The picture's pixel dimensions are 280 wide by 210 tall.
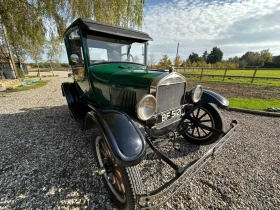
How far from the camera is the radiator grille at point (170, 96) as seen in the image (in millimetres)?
1919

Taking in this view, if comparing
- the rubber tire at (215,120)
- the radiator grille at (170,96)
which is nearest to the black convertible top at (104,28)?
the radiator grille at (170,96)

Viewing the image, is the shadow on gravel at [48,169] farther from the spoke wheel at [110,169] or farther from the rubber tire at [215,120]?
the rubber tire at [215,120]

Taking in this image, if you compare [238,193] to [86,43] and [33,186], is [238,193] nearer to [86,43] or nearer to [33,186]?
[33,186]

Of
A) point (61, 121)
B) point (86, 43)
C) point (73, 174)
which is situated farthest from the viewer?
point (61, 121)

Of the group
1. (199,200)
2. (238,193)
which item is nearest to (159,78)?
(199,200)

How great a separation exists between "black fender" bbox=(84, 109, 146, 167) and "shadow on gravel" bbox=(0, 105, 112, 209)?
86 centimetres

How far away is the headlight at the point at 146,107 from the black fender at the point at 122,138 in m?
0.18

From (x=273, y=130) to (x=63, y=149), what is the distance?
4988 mm

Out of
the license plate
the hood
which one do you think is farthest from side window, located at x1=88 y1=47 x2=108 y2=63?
the license plate

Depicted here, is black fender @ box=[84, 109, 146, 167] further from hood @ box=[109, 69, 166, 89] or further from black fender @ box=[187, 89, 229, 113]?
black fender @ box=[187, 89, 229, 113]

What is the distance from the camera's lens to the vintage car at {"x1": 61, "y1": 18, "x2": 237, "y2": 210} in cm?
140

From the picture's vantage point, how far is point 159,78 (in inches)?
71.2

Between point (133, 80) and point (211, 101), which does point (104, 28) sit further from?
point (211, 101)

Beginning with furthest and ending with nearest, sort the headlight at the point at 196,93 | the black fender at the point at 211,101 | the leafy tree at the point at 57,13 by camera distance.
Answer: the leafy tree at the point at 57,13, the black fender at the point at 211,101, the headlight at the point at 196,93
